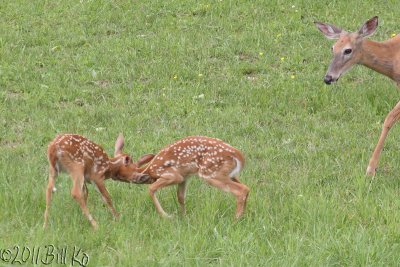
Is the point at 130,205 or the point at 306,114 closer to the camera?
the point at 130,205

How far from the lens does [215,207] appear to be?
675cm

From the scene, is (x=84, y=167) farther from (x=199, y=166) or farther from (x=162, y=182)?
(x=199, y=166)

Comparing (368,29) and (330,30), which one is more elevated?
(368,29)

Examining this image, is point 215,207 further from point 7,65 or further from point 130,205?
point 7,65

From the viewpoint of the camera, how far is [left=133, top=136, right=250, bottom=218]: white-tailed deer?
267 inches

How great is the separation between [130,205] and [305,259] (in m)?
1.79

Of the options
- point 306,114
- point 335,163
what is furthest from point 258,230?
point 306,114

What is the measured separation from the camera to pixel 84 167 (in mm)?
6695

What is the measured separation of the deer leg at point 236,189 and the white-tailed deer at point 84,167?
584mm

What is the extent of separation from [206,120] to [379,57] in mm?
2016

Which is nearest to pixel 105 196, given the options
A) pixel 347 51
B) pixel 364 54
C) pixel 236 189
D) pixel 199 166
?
pixel 199 166

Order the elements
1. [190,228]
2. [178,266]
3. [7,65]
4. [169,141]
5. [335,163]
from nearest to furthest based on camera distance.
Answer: [178,266], [190,228], [335,163], [169,141], [7,65]

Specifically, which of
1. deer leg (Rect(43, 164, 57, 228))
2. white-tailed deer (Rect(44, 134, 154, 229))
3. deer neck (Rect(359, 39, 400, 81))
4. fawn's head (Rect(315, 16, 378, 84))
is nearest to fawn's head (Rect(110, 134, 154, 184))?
white-tailed deer (Rect(44, 134, 154, 229))

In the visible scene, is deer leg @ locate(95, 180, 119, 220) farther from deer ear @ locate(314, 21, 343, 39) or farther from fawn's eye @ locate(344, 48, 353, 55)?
deer ear @ locate(314, 21, 343, 39)
